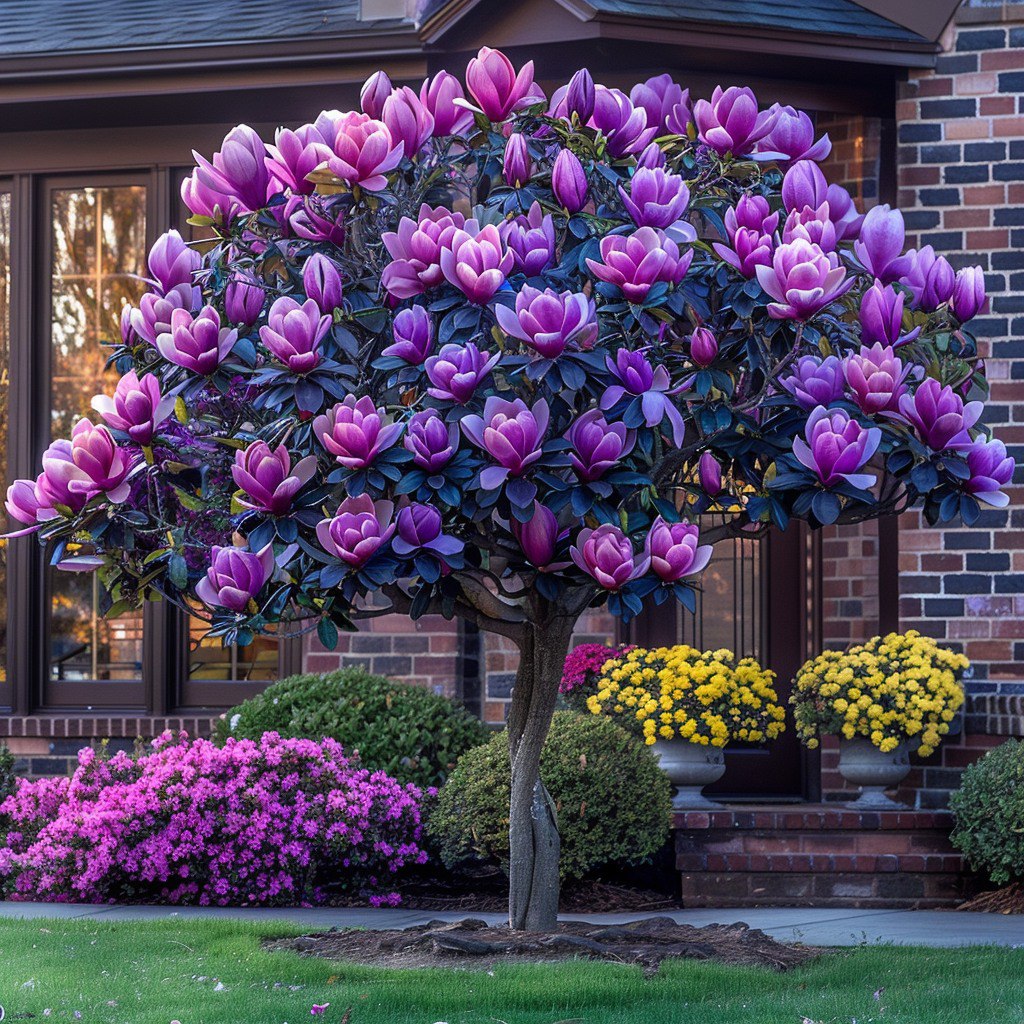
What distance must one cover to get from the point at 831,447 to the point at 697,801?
3.85m

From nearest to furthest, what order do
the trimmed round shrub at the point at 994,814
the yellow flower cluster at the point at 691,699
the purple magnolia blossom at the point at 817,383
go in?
the purple magnolia blossom at the point at 817,383
the trimmed round shrub at the point at 994,814
the yellow flower cluster at the point at 691,699

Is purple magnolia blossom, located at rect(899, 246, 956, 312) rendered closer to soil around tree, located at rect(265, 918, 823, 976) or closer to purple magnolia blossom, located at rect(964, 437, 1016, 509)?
purple magnolia blossom, located at rect(964, 437, 1016, 509)

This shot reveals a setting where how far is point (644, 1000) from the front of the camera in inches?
185

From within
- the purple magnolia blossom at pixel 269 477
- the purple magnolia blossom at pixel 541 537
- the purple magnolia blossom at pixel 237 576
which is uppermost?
the purple magnolia blossom at pixel 269 477

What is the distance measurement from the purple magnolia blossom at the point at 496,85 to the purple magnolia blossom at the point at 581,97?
12cm

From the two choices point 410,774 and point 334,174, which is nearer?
point 334,174

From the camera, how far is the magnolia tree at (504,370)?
14.4 feet

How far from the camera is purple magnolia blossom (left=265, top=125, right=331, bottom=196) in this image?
472 centimetres

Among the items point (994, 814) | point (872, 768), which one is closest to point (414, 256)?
point (994, 814)

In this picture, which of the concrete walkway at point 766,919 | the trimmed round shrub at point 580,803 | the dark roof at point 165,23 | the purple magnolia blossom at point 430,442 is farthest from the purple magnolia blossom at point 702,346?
the dark roof at point 165,23

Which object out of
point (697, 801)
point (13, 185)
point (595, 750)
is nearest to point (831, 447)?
point (595, 750)

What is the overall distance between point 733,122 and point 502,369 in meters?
1.30

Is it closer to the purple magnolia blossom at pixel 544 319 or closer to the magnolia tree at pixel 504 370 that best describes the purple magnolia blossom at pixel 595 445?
the magnolia tree at pixel 504 370

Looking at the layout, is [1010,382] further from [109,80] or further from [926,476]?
[109,80]
